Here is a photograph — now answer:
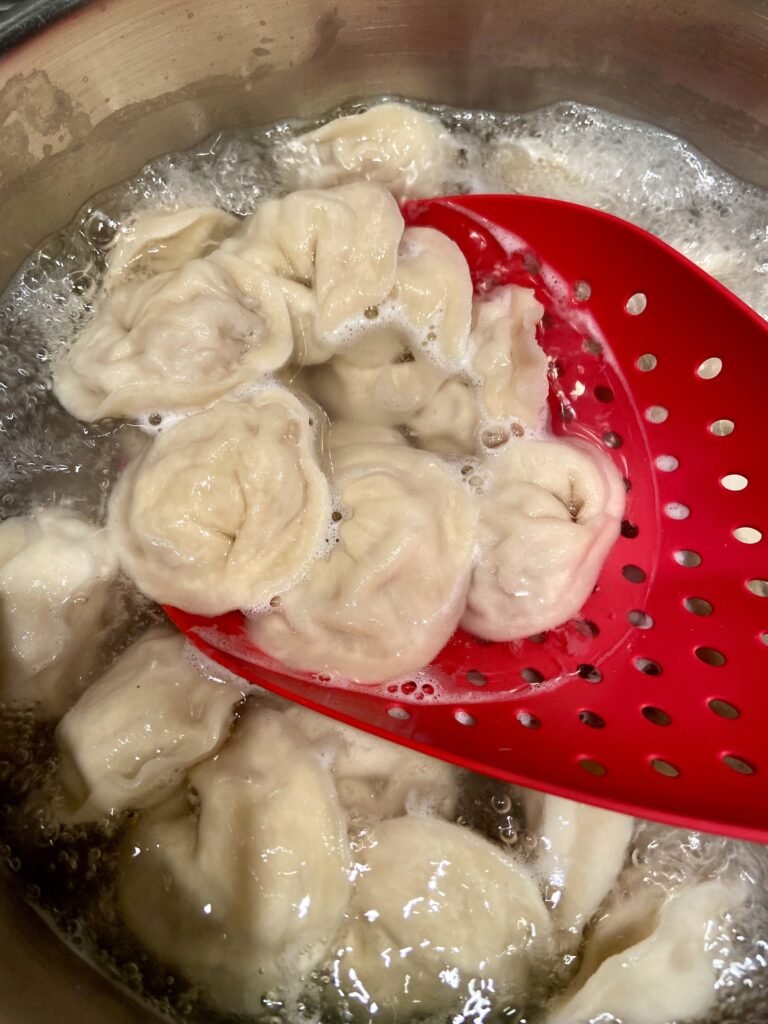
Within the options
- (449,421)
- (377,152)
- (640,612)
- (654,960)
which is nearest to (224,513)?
(449,421)

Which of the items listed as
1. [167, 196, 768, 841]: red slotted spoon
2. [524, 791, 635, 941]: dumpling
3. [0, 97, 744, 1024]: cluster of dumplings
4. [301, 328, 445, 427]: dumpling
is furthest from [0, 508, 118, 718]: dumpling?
[524, 791, 635, 941]: dumpling

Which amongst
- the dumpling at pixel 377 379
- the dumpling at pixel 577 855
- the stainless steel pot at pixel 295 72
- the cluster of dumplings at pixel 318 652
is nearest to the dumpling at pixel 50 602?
the cluster of dumplings at pixel 318 652

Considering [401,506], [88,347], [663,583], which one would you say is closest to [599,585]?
[663,583]

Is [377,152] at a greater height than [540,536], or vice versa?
[377,152]

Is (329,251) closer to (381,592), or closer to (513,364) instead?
(513,364)

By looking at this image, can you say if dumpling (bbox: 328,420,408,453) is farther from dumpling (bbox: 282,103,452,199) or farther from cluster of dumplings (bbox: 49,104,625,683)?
dumpling (bbox: 282,103,452,199)
